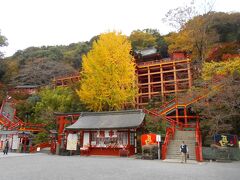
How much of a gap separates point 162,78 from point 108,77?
40.0 ft

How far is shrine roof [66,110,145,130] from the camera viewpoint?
1938 centimetres

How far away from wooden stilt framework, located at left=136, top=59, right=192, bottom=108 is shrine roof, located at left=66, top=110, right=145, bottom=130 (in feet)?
Answer: 30.7

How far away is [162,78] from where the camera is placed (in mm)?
33469

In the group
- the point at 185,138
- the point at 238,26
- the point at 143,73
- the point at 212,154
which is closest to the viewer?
the point at 212,154

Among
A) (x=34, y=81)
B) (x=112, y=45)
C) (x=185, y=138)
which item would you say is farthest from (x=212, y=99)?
(x=34, y=81)

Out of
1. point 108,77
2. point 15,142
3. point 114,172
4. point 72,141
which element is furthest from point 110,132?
point 15,142

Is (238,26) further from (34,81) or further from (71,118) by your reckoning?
(34,81)

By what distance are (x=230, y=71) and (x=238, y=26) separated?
25.2m

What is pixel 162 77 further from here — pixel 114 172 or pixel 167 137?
pixel 114 172

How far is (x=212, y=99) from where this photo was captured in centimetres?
1914

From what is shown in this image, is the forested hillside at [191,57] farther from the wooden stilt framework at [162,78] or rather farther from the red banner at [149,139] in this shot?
the red banner at [149,139]

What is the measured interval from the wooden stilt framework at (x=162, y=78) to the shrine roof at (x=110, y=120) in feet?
30.7

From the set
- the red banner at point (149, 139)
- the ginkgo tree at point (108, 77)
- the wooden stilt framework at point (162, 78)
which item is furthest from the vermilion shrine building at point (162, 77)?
the red banner at point (149, 139)

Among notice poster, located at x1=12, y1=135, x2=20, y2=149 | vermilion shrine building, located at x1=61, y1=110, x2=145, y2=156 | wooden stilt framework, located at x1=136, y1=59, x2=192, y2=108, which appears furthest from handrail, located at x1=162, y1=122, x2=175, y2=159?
notice poster, located at x1=12, y1=135, x2=20, y2=149
